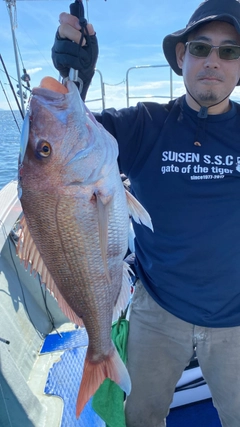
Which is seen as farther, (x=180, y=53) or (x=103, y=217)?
(x=180, y=53)

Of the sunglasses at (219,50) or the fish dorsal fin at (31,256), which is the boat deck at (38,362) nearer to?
the fish dorsal fin at (31,256)

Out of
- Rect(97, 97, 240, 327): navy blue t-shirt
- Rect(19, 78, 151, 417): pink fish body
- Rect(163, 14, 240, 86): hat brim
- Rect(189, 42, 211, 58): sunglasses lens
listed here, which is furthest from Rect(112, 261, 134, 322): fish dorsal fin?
Rect(163, 14, 240, 86): hat brim

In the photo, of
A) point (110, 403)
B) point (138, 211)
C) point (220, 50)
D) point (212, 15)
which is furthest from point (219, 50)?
point (110, 403)

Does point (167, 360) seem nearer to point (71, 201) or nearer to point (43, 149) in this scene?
point (71, 201)

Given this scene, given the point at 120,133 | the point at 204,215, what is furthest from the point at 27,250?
the point at 204,215

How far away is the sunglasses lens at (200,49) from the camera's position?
1.92 meters

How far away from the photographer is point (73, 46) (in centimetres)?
151

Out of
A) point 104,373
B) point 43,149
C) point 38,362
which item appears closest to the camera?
point 43,149

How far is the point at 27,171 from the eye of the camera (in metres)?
1.41

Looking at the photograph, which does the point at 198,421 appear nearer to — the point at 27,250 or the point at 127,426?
the point at 127,426

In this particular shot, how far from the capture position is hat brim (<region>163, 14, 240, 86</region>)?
6.13 ft

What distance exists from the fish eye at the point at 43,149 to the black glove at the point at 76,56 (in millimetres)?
406

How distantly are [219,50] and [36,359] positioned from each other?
9.32 ft

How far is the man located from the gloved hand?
0.40 metres
